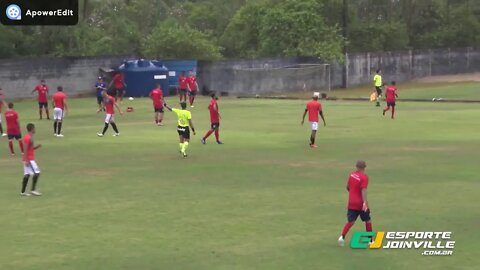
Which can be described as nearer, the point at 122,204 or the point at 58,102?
the point at 122,204

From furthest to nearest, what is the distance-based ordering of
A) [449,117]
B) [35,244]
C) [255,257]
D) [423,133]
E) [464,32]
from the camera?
1. [464,32]
2. [449,117]
3. [423,133]
4. [35,244]
5. [255,257]

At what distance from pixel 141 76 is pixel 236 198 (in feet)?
129

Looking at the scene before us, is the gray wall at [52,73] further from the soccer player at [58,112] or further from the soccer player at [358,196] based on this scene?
the soccer player at [358,196]

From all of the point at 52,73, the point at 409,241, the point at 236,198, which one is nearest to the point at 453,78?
the point at 52,73

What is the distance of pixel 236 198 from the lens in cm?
1884

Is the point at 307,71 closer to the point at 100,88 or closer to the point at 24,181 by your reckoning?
the point at 100,88

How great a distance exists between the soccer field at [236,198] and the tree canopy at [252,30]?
32916 mm

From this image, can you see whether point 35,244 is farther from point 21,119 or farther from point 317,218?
point 21,119

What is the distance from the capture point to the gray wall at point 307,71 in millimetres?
60219

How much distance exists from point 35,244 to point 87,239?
921mm

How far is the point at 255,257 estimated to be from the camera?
1348 cm

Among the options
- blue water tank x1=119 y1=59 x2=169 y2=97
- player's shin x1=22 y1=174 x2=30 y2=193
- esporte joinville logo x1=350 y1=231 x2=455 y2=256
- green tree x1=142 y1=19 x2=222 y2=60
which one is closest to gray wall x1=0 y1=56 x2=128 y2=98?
blue water tank x1=119 y1=59 x2=169 y2=97

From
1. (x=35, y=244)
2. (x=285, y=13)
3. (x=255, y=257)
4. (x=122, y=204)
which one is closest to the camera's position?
(x=255, y=257)

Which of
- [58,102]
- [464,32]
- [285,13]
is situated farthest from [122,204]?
[464,32]
